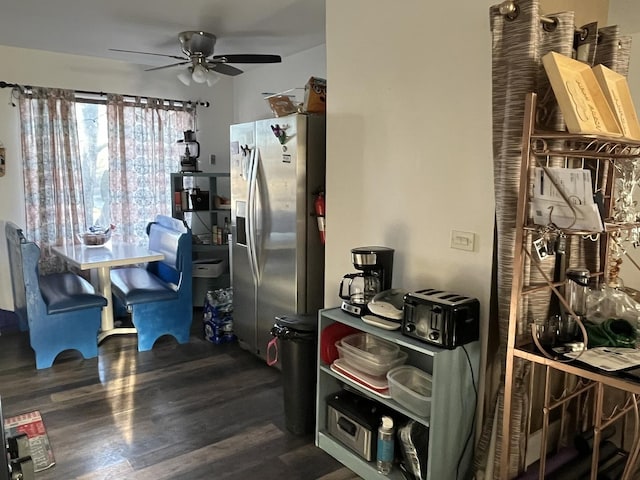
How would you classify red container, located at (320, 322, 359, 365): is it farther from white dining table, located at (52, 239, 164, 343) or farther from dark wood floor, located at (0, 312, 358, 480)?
white dining table, located at (52, 239, 164, 343)

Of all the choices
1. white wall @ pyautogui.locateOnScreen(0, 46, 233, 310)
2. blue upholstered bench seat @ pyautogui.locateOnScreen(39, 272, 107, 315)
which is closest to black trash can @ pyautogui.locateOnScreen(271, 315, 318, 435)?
blue upholstered bench seat @ pyautogui.locateOnScreen(39, 272, 107, 315)

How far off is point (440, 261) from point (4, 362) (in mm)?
3310

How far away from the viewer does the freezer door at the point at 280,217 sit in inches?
124

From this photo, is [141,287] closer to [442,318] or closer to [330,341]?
[330,341]

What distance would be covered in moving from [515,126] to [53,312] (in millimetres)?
3278

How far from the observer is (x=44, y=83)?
444cm

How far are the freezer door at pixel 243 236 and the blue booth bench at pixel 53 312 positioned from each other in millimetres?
1037

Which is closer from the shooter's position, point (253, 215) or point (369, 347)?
point (369, 347)

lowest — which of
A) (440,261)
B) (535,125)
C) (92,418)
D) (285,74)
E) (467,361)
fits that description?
(92,418)

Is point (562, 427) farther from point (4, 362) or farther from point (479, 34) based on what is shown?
point (4, 362)

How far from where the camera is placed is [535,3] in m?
1.66

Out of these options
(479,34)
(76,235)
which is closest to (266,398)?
(479,34)

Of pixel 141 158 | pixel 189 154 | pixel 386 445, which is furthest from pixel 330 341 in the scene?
pixel 141 158

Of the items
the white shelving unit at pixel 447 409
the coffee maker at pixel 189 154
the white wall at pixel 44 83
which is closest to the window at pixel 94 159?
the white wall at pixel 44 83
